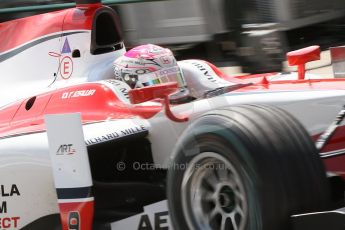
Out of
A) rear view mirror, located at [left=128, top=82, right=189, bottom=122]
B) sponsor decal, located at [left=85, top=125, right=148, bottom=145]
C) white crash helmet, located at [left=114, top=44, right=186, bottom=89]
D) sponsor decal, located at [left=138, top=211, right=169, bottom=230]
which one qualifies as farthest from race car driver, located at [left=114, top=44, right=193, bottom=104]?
sponsor decal, located at [left=138, top=211, right=169, bottom=230]

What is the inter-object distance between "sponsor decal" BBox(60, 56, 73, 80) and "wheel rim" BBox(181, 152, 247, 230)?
188cm

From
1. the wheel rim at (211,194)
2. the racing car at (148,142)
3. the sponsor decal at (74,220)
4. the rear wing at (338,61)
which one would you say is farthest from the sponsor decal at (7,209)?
the rear wing at (338,61)

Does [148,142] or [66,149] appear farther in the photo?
[148,142]

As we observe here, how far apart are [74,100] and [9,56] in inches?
41.9

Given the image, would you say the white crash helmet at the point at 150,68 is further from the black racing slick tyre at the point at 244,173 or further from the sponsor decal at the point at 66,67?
the black racing slick tyre at the point at 244,173

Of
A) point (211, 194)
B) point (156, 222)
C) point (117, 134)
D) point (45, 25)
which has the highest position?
point (45, 25)

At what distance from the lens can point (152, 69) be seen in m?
4.44

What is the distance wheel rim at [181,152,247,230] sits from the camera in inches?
129

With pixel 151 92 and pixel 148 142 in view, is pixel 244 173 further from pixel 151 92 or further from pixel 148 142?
pixel 148 142

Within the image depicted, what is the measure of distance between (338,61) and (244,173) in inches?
76.5

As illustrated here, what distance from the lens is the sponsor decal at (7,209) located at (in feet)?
13.7

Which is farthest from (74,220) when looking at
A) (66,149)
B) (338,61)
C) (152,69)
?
(338,61)

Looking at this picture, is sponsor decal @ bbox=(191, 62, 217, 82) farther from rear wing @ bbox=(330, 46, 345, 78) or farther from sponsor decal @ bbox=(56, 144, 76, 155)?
sponsor decal @ bbox=(56, 144, 76, 155)

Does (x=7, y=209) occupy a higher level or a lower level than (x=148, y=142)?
lower
